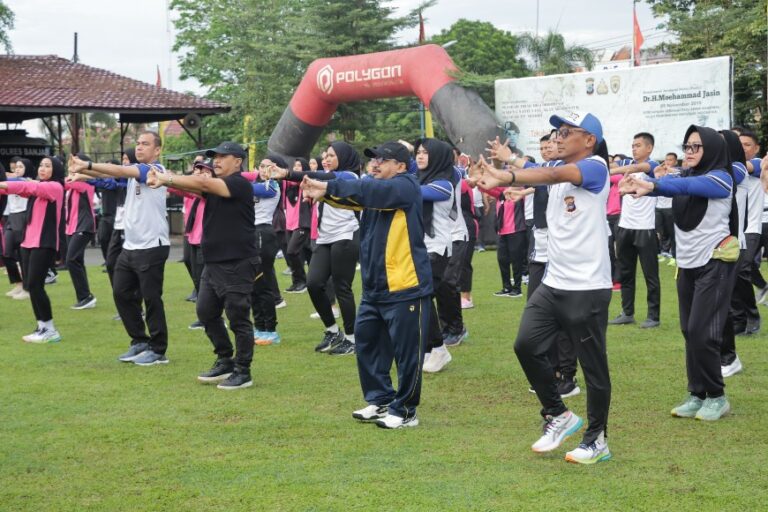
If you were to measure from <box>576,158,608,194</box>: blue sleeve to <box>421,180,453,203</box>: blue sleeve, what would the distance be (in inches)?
100

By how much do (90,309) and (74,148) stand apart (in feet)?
52.4

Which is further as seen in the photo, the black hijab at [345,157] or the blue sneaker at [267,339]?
the blue sneaker at [267,339]

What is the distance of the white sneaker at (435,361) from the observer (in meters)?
8.73

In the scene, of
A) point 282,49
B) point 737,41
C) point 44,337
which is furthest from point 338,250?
point 282,49

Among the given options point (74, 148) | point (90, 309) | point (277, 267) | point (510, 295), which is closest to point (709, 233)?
point (510, 295)

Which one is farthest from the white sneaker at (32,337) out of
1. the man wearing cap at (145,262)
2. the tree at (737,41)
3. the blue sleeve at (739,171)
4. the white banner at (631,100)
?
the tree at (737,41)

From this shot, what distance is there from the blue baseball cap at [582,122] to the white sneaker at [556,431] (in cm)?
171

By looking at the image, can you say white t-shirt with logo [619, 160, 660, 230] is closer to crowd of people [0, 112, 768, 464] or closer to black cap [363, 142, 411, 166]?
crowd of people [0, 112, 768, 464]

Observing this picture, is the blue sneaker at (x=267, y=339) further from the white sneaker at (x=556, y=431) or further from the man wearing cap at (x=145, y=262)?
the white sneaker at (x=556, y=431)

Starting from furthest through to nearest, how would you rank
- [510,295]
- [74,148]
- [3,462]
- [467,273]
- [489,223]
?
[74,148]
[489,223]
[510,295]
[467,273]
[3,462]

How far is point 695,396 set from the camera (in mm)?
6883

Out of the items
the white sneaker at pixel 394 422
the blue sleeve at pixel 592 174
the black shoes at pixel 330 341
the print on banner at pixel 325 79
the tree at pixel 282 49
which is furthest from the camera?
the tree at pixel 282 49

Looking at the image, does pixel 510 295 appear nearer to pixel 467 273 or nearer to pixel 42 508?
pixel 467 273

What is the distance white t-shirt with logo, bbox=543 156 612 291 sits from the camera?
18.6 feet
